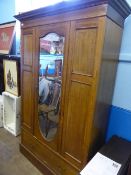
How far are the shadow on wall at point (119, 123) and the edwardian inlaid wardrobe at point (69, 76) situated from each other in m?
0.09

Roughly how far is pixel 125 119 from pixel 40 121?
0.91 meters

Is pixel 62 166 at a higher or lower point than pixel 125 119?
lower

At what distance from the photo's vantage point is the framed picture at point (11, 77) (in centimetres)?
233

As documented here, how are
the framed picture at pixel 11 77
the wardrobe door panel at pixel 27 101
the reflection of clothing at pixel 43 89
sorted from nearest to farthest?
the reflection of clothing at pixel 43 89
the wardrobe door panel at pixel 27 101
the framed picture at pixel 11 77

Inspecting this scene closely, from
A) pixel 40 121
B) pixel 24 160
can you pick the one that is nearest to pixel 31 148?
pixel 24 160

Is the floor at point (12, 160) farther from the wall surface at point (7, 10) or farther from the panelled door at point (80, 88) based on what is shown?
the wall surface at point (7, 10)

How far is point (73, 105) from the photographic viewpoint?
4.35 feet

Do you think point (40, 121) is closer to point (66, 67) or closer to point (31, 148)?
point (31, 148)

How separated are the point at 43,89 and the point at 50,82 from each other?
0.44 ft

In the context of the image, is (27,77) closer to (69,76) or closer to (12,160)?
(69,76)

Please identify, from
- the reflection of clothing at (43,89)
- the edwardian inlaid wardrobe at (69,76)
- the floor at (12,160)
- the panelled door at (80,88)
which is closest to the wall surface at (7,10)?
the edwardian inlaid wardrobe at (69,76)

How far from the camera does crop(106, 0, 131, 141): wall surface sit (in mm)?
1396

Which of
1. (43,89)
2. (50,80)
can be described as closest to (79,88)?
(50,80)

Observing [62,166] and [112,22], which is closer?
[112,22]
